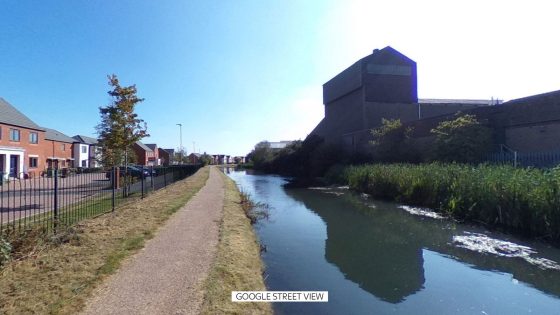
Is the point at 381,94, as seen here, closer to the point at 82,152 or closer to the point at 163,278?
the point at 163,278

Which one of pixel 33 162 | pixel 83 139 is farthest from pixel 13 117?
pixel 83 139

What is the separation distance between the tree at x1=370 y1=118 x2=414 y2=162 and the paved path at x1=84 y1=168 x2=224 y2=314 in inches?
984

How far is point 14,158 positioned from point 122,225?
3342cm

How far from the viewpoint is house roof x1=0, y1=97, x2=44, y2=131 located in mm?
34009

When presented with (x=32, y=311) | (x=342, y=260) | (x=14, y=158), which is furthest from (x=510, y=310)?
(x=14, y=158)

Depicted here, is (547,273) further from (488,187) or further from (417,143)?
(417,143)

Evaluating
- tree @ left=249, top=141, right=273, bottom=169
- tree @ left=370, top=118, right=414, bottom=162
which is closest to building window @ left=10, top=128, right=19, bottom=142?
tree @ left=370, top=118, right=414, bottom=162

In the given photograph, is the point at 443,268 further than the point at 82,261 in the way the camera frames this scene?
Yes

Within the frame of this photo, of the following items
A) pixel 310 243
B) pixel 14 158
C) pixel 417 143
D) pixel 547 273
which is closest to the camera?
pixel 547 273

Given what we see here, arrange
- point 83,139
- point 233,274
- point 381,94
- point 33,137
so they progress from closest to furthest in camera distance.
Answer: point 233,274 → point 33,137 → point 381,94 → point 83,139

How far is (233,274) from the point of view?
623cm

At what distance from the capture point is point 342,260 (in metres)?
9.07

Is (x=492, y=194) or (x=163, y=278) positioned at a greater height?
(x=492, y=194)

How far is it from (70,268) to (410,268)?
688cm
